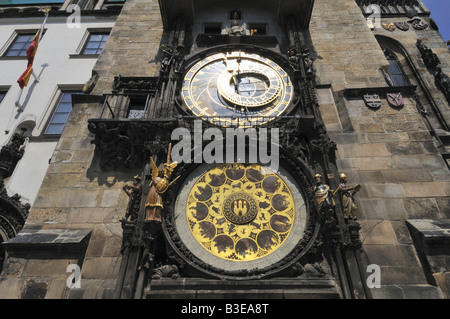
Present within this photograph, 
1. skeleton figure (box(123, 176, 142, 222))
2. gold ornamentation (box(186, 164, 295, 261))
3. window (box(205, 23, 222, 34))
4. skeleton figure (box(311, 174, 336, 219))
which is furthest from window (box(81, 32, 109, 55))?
skeleton figure (box(311, 174, 336, 219))

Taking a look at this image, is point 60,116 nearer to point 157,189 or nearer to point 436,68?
point 157,189

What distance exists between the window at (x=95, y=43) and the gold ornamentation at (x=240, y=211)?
9458mm

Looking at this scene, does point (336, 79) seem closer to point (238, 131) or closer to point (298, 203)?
point (238, 131)

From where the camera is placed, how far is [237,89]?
8.50 m

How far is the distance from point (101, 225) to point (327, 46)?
9.09 m

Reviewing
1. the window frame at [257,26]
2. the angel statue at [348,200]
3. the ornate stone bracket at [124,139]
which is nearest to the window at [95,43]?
the window frame at [257,26]

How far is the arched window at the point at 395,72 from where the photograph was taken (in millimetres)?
13312

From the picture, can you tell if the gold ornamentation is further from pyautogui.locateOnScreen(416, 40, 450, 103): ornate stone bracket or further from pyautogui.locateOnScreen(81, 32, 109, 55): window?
pyautogui.locateOnScreen(416, 40, 450, 103): ornate stone bracket

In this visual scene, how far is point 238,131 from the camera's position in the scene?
23.1 ft

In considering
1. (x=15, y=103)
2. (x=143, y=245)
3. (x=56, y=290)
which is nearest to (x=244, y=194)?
(x=143, y=245)

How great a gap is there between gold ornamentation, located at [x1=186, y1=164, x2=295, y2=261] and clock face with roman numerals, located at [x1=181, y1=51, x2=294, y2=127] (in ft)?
5.02

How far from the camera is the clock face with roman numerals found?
7.96 m

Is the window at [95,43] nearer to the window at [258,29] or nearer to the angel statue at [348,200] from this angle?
the window at [258,29]

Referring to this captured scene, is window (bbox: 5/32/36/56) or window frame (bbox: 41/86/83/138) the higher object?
window (bbox: 5/32/36/56)
